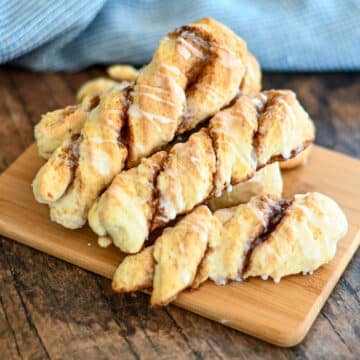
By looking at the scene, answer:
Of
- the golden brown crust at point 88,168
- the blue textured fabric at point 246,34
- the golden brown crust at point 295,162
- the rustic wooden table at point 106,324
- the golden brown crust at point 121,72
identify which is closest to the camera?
the rustic wooden table at point 106,324

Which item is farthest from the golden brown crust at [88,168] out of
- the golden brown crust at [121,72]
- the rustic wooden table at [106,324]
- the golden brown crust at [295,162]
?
the golden brown crust at [121,72]

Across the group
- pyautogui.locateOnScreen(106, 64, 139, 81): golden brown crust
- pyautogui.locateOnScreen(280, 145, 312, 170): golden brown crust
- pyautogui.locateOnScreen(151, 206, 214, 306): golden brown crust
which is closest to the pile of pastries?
pyautogui.locateOnScreen(151, 206, 214, 306): golden brown crust

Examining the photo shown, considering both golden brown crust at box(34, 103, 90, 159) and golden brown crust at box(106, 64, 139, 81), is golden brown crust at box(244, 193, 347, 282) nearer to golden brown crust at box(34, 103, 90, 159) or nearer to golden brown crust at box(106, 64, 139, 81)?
golden brown crust at box(34, 103, 90, 159)

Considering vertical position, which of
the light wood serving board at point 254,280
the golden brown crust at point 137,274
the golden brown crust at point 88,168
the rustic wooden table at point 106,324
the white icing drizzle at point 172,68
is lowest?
the rustic wooden table at point 106,324

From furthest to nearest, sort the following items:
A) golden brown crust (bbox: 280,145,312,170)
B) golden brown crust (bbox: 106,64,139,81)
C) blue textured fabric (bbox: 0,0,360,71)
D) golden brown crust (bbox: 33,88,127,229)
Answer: blue textured fabric (bbox: 0,0,360,71) < golden brown crust (bbox: 106,64,139,81) < golden brown crust (bbox: 280,145,312,170) < golden brown crust (bbox: 33,88,127,229)

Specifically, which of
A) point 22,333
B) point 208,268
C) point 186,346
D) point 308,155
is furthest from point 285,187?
point 22,333

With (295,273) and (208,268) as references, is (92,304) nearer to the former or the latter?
(208,268)

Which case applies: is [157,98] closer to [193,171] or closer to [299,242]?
[193,171]

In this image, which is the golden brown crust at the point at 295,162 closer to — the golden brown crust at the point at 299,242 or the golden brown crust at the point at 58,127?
the golden brown crust at the point at 299,242

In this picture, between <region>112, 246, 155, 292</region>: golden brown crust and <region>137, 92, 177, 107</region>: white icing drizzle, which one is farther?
<region>137, 92, 177, 107</region>: white icing drizzle
